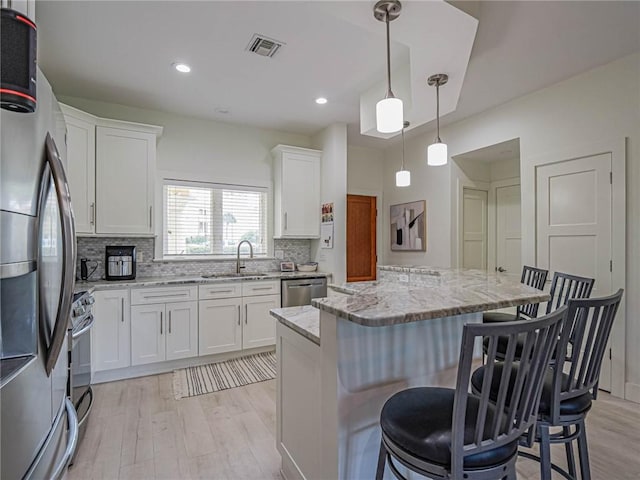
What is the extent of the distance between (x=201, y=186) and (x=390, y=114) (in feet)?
10.4

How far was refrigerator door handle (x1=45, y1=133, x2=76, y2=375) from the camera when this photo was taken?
1018 mm

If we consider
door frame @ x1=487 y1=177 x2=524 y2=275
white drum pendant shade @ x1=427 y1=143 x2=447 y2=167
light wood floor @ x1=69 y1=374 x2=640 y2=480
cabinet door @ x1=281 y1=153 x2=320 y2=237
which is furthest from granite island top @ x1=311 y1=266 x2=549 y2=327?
door frame @ x1=487 y1=177 x2=524 y2=275

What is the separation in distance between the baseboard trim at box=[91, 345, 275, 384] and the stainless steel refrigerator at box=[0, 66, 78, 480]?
2518 mm

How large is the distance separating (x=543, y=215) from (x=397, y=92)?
204cm

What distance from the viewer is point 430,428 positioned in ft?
3.51

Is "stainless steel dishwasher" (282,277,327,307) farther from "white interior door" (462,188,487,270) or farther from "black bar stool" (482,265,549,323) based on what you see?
"black bar stool" (482,265,549,323)

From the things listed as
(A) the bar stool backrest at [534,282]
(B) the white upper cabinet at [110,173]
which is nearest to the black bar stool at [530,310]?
(A) the bar stool backrest at [534,282]

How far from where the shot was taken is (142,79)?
10.7ft

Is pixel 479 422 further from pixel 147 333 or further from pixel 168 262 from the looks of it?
pixel 168 262

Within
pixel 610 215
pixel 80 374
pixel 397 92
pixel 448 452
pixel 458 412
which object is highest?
pixel 397 92

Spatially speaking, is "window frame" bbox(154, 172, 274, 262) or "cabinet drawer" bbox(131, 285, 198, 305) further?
"window frame" bbox(154, 172, 274, 262)

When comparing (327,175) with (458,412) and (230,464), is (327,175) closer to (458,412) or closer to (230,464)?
(230,464)

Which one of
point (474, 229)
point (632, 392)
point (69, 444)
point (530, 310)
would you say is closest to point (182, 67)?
point (69, 444)

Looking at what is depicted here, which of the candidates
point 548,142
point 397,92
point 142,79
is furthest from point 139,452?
point 548,142
